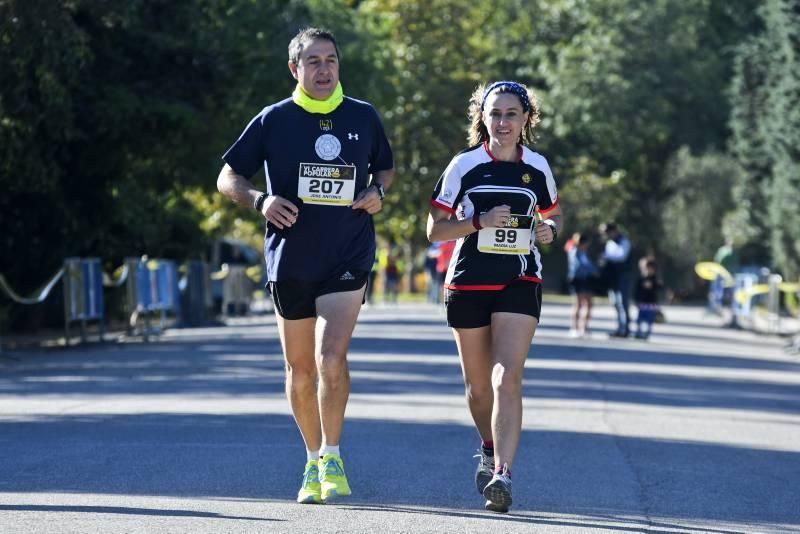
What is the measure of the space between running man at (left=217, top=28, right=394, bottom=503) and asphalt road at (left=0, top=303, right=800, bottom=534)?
0.59 meters

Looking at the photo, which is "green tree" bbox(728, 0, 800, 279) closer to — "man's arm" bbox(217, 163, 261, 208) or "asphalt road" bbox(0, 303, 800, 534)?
"asphalt road" bbox(0, 303, 800, 534)

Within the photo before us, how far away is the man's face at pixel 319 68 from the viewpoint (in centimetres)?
819

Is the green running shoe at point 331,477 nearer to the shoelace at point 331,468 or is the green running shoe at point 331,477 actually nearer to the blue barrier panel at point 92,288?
the shoelace at point 331,468

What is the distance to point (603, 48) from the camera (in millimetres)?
62938

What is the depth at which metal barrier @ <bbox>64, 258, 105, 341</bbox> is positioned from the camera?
2344 cm

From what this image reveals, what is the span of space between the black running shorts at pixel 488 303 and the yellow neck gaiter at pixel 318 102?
103 cm

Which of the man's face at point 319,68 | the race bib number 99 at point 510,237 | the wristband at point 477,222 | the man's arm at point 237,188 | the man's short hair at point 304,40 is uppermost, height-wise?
the man's short hair at point 304,40

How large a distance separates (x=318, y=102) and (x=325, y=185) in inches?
16.1

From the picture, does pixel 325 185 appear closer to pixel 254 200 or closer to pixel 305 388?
pixel 254 200

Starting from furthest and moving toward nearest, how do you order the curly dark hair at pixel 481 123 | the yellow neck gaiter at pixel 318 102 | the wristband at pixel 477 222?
1. the curly dark hair at pixel 481 123
2. the yellow neck gaiter at pixel 318 102
3. the wristband at pixel 477 222

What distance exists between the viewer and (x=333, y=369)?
8.18 m

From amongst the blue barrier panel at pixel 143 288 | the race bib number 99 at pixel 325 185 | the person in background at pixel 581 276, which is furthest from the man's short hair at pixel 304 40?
the person in background at pixel 581 276

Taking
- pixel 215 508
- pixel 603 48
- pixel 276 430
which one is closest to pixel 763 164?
pixel 603 48

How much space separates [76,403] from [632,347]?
1264 cm
